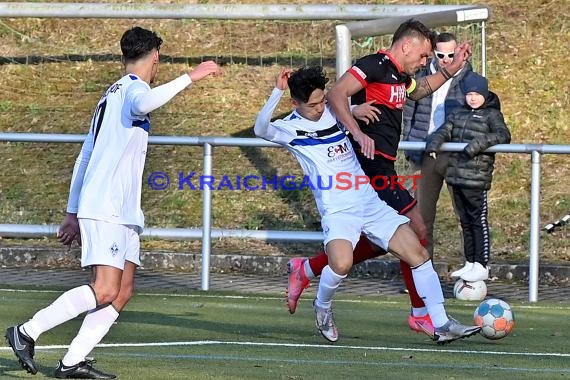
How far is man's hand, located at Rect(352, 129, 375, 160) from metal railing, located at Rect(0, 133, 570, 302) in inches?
126

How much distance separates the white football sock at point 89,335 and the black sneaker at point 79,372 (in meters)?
0.02

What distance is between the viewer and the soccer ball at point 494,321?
9281mm

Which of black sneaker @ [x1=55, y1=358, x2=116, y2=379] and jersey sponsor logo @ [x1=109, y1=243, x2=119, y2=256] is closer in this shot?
black sneaker @ [x1=55, y1=358, x2=116, y2=379]

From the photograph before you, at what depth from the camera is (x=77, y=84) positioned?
Result: 18.9m

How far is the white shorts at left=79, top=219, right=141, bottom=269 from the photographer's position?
7.41 m

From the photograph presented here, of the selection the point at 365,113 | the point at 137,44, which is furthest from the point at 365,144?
the point at 137,44

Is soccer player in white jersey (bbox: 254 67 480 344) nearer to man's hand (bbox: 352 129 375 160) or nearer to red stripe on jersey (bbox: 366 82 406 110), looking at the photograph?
man's hand (bbox: 352 129 375 160)

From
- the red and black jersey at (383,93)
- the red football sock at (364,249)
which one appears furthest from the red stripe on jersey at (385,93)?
the red football sock at (364,249)

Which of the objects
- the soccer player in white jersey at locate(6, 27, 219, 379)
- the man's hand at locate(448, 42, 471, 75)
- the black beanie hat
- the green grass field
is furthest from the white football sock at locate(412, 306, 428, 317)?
the black beanie hat

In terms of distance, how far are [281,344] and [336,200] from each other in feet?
3.19

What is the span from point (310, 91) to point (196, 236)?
162 inches

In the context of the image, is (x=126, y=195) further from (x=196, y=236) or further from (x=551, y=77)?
(x=551, y=77)

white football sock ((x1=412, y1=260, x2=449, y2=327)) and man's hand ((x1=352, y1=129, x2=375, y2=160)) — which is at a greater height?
man's hand ((x1=352, y1=129, x2=375, y2=160))

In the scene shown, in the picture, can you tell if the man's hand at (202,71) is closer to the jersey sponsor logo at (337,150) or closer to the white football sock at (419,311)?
the jersey sponsor logo at (337,150)
